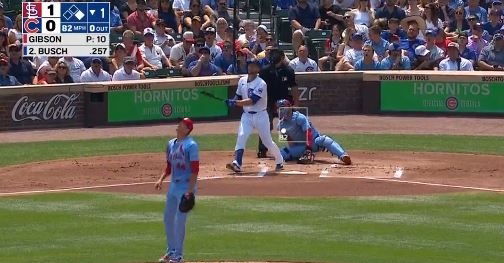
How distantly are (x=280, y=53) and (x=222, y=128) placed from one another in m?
4.72

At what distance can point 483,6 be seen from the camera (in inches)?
1286

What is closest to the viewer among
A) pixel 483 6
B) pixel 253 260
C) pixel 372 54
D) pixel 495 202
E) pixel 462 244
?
pixel 253 260

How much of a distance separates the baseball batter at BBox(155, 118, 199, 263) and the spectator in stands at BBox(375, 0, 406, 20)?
58.2ft

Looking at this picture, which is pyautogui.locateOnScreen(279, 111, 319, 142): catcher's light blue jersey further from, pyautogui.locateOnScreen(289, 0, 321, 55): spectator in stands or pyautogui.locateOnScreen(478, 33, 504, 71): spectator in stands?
pyautogui.locateOnScreen(289, 0, 321, 55): spectator in stands

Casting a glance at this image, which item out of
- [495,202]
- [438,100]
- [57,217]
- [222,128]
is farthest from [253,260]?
[438,100]

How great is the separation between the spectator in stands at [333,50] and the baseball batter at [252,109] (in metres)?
8.85

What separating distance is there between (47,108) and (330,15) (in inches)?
328

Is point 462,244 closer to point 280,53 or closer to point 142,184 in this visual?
point 142,184

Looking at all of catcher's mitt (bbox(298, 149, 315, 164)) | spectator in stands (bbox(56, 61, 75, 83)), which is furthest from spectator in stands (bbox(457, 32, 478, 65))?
spectator in stands (bbox(56, 61, 75, 83))

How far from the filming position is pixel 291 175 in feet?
66.5

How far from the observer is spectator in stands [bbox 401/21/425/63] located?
94.0 feet

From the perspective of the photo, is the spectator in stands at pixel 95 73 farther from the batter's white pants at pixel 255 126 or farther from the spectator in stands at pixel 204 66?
the batter's white pants at pixel 255 126

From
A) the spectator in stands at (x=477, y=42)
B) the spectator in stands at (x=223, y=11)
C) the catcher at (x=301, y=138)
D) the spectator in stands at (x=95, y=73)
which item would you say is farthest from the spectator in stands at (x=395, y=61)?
the catcher at (x=301, y=138)

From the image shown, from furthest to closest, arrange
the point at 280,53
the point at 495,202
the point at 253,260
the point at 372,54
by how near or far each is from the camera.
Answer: the point at 372,54, the point at 280,53, the point at 495,202, the point at 253,260
